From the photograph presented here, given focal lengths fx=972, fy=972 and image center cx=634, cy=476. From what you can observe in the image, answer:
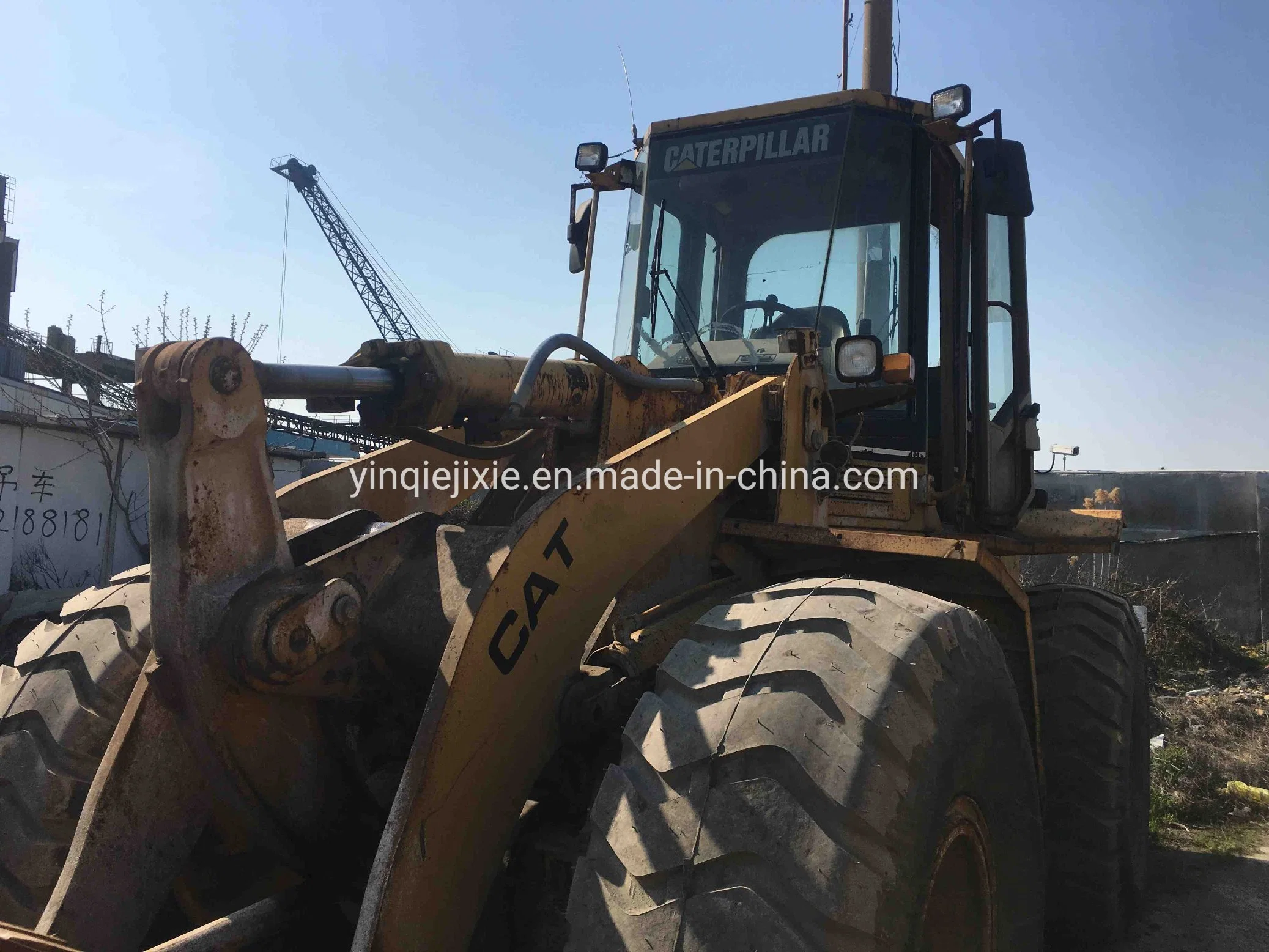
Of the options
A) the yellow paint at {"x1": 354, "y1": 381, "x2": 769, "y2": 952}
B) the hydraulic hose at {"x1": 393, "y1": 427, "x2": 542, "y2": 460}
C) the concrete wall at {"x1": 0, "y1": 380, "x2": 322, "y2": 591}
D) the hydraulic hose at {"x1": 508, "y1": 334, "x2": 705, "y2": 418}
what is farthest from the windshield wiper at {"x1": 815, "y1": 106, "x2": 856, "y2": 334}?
the concrete wall at {"x1": 0, "y1": 380, "x2": 322, "y2": 591}

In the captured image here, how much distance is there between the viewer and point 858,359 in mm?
3514

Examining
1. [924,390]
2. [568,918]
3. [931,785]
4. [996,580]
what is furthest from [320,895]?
[924,390]

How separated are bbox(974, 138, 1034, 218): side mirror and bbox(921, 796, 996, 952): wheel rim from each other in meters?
3.08

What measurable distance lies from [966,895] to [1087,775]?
1.91 metres

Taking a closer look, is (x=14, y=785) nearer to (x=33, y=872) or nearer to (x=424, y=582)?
(x=33, y=872)

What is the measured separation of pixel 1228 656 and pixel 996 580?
995 cm

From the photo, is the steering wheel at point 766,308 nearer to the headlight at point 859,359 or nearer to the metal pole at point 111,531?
the headlight at point 859,359

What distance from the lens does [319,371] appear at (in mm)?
2338

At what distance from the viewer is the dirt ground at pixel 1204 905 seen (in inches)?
171

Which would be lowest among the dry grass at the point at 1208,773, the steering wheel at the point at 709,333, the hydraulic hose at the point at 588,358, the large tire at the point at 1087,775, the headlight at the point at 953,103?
the dry grass at the point at 1208,773

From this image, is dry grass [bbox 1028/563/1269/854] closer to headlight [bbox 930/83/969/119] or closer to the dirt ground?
the dirt ground

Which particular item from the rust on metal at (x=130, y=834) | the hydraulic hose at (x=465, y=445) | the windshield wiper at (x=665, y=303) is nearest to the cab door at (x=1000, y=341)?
the windshield wiper at (x=665, y=303)

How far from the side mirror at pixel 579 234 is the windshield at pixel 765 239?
1.02 ft

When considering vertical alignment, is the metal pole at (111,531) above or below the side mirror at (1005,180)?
below
